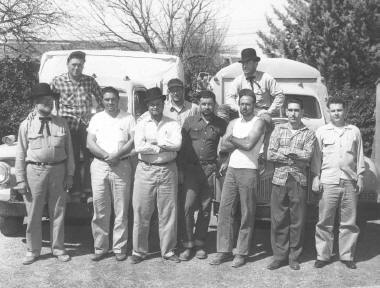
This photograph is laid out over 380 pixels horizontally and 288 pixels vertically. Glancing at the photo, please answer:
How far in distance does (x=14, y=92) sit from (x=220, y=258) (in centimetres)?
778

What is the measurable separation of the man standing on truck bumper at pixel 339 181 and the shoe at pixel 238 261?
0.74 metres

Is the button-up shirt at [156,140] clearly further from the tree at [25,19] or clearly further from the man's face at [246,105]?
the tree at [25,19]

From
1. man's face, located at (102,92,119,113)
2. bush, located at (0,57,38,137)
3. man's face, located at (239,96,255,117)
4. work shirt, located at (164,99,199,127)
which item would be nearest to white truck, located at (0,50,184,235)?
work shirt, located at (164,99,199,127)

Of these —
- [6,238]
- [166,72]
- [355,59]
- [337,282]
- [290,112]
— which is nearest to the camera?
[337,282]

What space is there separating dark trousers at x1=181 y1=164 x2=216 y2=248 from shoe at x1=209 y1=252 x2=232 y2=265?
1.00 ft

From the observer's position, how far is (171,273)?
5340 mm

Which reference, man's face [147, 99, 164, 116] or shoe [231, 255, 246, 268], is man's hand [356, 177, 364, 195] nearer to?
shoe [231, 255, 246, 268]

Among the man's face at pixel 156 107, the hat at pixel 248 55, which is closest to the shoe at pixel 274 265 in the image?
the man's face at pixel 156 107

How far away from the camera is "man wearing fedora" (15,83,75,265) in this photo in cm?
560

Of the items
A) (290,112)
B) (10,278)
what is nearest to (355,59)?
(290,112)

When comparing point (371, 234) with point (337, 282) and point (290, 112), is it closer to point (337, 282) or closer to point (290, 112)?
point (337, 282)

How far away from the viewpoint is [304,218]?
5.56 meters

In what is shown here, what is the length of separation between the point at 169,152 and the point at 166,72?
11.3 feet

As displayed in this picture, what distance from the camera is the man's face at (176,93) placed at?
602 cm
